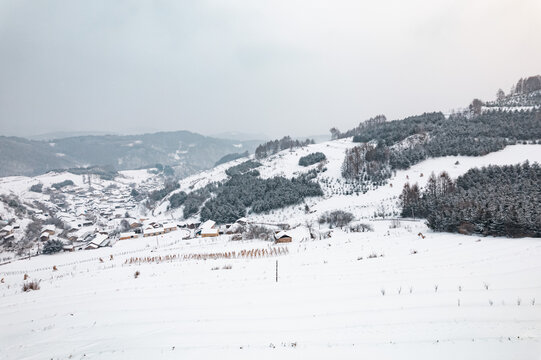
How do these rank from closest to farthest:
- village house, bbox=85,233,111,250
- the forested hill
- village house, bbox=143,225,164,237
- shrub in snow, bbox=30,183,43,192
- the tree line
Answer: the tree line → village house, bbox=85,233,111,250 → village house, bbox=143,225,164,237 → the forested hill → shrub in snow, bbox=30,183,43,192

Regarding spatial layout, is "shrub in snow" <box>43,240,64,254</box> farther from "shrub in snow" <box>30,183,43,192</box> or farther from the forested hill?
"shrub in snow" <box>30,183,43,192</box>

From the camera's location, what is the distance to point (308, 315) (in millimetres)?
6414

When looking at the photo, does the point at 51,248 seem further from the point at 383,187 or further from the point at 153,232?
→ the point at 383,187

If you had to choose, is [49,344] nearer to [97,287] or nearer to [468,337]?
[97,287]

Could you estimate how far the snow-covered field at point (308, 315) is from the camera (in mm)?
4895

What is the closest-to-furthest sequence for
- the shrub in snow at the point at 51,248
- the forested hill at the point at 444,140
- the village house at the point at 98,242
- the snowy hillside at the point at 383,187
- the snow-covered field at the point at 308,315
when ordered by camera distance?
the snow-covered field at the point at 308,315 < the shrub in snow at the point at 51,248 < the snowy hillside at the point at 383,187 < the village house at the point at 98,242 < the forested hill at the point at 444,140

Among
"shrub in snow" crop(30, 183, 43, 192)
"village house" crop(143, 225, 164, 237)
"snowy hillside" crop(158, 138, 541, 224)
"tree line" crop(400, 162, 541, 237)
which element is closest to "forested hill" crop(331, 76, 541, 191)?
"snowy hillside" crop(158, 138, 541, 224)

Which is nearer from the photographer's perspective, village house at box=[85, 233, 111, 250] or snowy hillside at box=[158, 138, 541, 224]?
snowy hillside at box=[158, 138, 541, 224]

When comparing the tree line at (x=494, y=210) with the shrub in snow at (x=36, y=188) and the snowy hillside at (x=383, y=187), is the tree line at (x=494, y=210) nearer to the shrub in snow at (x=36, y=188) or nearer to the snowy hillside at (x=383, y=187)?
the snowy hillside at (x=383, y=187)

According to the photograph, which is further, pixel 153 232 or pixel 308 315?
pixel 153 232

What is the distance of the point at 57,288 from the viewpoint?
39.8 ft

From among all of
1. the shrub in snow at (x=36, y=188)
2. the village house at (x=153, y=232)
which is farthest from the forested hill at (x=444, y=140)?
the shrub in snow at (x=36, y=188)

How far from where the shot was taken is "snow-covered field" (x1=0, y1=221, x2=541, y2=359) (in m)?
4.89

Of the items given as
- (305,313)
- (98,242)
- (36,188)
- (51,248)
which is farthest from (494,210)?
(36,188)
